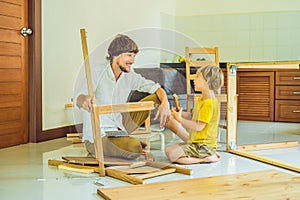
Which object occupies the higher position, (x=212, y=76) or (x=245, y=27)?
(x=245, y=27)

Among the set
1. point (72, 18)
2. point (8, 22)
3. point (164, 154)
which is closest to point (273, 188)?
point (164, 154)

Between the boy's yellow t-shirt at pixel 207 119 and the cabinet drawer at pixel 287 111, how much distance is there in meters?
2.64

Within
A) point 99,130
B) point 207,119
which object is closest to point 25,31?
point 99,130

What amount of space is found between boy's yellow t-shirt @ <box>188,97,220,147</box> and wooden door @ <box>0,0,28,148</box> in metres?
1.58

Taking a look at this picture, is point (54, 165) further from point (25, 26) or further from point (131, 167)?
point (25, 26)

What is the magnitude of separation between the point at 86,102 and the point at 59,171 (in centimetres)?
49

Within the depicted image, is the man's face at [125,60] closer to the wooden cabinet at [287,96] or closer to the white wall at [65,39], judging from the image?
the white wall at [65,39]

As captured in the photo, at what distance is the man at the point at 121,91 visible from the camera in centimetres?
300

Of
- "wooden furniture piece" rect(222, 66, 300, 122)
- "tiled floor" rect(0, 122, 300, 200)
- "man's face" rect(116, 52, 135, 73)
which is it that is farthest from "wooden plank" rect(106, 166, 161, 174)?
"wooden furniture piece" rect(222, 66, 300, 122)

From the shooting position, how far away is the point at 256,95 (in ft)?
18.9

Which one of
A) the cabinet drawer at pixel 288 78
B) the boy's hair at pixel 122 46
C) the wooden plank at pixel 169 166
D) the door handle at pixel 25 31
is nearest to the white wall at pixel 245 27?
the cabinet drawer at pixel 288 78

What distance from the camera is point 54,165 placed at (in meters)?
3.09

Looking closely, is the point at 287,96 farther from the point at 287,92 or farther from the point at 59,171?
the point at 59,171

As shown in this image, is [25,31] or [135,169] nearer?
[135,169]
